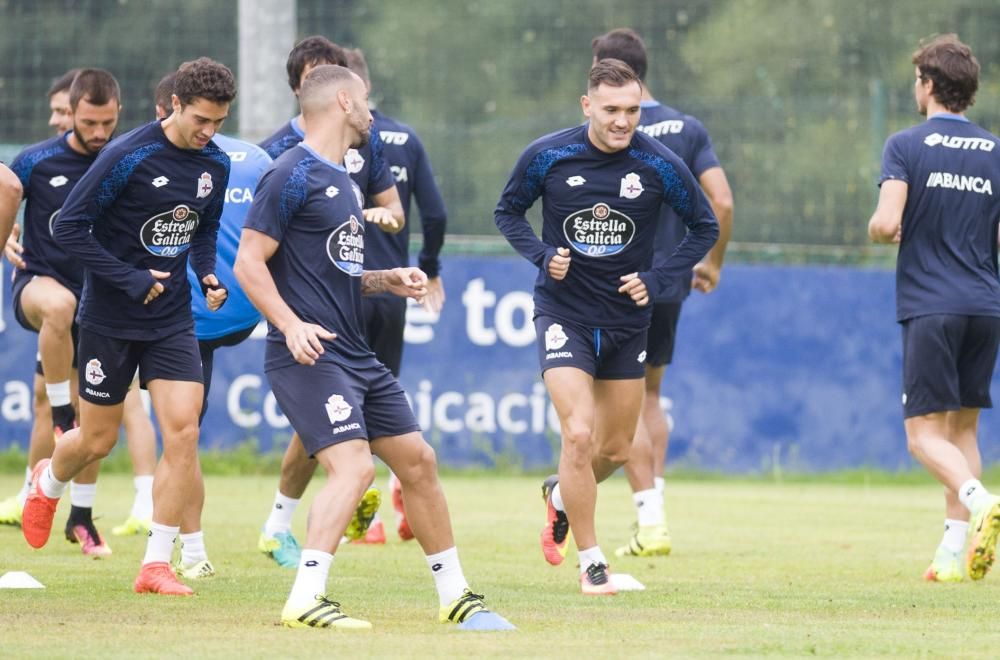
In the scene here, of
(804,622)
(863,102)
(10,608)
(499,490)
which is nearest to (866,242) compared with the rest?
(863,102)

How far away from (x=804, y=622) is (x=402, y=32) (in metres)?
11.3

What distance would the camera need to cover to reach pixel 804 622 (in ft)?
22.5

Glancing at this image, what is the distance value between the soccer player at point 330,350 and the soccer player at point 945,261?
2792 mm

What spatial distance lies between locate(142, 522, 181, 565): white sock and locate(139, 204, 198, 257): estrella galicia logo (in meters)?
1.18

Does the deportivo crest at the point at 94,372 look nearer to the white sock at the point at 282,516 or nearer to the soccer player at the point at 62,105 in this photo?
the white sock at the point at 282,516

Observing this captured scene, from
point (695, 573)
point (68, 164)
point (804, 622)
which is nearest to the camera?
point (804, 622)

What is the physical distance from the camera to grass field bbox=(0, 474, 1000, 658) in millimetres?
6082

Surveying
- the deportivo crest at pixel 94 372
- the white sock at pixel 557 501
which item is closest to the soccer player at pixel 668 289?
the white sock at pixel 557 501

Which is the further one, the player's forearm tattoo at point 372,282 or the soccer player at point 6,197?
the soccer player at point 6,197

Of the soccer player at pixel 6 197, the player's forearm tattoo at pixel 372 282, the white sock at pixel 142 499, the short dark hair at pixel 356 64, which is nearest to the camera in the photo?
the player's forearm tattoo at pixel 372 282

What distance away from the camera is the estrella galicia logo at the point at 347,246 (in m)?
6.70

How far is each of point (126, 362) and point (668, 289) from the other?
10.4 ft

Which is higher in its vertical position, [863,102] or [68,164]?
[863,102]

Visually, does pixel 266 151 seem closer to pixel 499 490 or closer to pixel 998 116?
pixel 499 490
